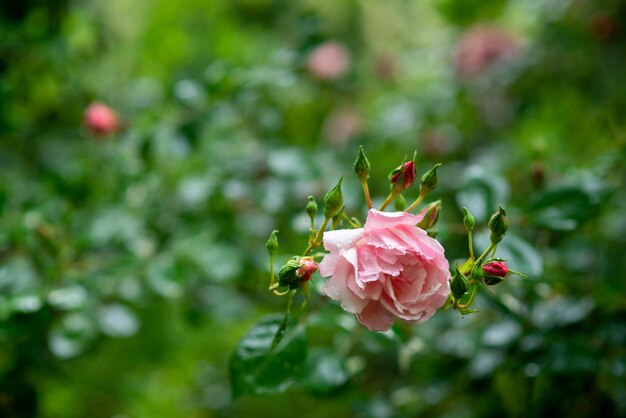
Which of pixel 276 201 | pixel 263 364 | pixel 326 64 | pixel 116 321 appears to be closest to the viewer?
pixel 263 364

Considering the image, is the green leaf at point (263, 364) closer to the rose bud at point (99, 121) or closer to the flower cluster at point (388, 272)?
the flower cluster at point (388, 272)

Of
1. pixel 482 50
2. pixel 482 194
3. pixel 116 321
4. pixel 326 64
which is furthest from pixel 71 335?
pixel 482 50

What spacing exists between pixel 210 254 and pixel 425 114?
63cm

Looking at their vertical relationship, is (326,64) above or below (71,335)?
above

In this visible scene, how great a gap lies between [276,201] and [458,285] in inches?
20.1

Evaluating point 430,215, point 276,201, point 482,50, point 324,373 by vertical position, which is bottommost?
point 324,373

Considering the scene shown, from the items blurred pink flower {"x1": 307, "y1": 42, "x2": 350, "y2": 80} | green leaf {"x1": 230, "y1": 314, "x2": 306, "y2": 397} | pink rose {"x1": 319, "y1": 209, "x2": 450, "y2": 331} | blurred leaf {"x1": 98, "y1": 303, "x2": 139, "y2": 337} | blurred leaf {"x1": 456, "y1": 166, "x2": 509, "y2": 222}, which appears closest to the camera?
pink rose {"x1": 319, "y1": 209, "x2": 450, "y2": 331}

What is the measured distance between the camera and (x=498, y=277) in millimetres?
427

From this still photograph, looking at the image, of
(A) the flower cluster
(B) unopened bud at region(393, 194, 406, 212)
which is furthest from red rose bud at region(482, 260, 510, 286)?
(B) unopened bud at region(393, 194, 406, 212)

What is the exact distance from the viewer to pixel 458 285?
1.38 feet

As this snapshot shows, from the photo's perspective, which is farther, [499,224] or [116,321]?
[116,321]

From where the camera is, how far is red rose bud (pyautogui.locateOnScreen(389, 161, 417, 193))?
0.47 metres

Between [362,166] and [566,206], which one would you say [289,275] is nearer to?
[362,166]

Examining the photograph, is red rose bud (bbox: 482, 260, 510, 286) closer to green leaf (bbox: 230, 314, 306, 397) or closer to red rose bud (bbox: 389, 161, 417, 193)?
red rose bud (bbox: 389, 161, 417, 193)
